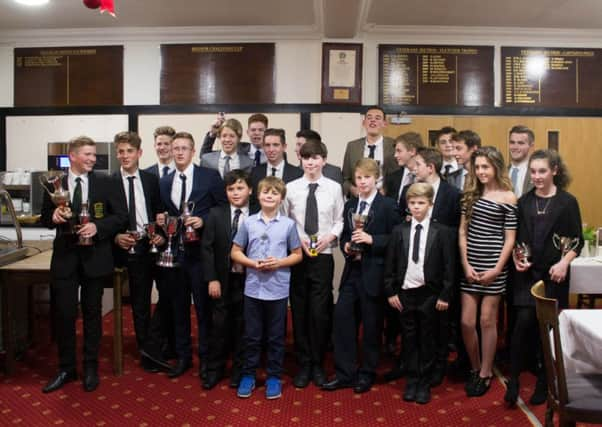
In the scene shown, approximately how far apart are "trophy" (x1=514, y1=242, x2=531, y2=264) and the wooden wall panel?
9.43 ft

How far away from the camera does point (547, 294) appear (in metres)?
3.10

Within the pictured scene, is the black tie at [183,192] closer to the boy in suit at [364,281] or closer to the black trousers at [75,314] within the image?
the black trousers at [75,314]

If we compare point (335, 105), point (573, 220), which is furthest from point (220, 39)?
point (573, 220)

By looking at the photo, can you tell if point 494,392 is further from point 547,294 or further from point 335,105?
point 335,105

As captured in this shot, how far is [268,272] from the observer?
326 centimetres

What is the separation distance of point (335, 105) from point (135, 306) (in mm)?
3091

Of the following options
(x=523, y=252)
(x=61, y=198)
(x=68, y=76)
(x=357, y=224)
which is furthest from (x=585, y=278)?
(x=68, y=76)

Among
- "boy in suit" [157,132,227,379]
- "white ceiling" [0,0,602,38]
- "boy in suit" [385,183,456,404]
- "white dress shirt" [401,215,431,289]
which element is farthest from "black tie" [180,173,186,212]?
"white ceiling" [0,0,602,38]

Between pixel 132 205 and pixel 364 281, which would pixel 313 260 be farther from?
pixel 132 205

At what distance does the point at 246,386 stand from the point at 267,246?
82 centimetres

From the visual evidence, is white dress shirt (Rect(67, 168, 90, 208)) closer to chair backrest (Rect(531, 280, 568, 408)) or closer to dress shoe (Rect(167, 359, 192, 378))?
dress shoe (Rect(167, 359, 192, 378))

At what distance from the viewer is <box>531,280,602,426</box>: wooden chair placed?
2059 mm

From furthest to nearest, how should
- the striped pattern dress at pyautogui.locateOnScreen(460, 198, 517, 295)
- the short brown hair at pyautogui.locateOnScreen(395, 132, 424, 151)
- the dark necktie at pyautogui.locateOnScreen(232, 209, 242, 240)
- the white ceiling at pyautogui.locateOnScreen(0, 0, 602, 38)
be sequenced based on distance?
the white ceiling at pyautogui.locateOnScreen(0, 0, 602, 38)
the short brown hair at pyautogui.locateOnScreen(395, 132, 424, 151)
the dark necktie at pyautogui.locateOnScreen(232, 209, 242, 240)
the striped pattern dress at pyautogui.locateOnScreen(460, 198, 517, 295)

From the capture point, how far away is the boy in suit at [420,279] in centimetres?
317
